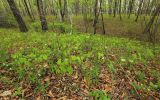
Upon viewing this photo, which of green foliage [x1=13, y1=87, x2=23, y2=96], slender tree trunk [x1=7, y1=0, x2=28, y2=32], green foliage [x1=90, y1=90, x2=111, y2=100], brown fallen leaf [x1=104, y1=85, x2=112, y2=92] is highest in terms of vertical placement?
slender tree trunk [x1=7, y1=0, x2=28, y2=32]

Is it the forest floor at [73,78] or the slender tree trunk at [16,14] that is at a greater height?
the slender tree trunk at [16,14]

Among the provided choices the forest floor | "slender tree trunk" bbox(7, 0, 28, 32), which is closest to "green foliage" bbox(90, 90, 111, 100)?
the forest floor

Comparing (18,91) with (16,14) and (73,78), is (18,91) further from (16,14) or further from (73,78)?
(16,14)

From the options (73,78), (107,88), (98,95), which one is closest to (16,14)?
(73,78)

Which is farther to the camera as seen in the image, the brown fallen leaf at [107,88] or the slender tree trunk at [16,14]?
the slender tree trunk at [16,14]

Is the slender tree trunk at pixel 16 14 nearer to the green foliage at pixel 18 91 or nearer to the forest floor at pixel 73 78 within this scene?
the forest floor at pixel 73 78

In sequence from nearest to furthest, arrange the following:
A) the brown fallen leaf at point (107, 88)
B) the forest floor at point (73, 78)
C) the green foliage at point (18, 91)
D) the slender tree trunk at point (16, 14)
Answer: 1. the green foliage at point (18, 91)
2. the forest floor at point (73, 78)
3. the brown fallen leaf at point (107, 88)
4. the slender tree trunk at point (16, 14)

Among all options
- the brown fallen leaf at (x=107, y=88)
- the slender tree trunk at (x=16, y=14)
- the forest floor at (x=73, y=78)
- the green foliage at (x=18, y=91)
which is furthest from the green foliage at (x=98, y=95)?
the slender tree trunk at (x=16, y=14)

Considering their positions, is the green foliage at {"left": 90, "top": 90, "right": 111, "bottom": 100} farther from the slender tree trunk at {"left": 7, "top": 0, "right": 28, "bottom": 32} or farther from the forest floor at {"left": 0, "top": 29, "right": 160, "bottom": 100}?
the slender tree trunk at {"left": 7, "top": 0, "right": 28, "bottom": 32}

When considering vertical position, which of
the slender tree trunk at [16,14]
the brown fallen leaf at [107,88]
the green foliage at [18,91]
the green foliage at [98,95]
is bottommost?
the brown fallen leaf at [107,88]

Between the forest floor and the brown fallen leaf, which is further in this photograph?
the brown fallen leaf

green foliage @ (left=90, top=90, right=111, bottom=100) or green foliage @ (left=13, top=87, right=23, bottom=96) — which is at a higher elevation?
green foliage @ (left=13, top=87, right=23, bottom=96)

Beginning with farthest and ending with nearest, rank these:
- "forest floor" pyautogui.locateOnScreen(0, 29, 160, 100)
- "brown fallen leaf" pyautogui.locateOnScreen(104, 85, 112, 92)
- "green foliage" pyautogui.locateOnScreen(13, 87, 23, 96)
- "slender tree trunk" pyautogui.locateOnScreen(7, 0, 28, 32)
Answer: "slender tree trunk" pyautogui.locateOnScreen(7, 0, 28, 32) → "brown fallen leaf" pyautogui.locateOnScreen(104, 85, 112, 92) → "forest floor" pyautogui.locateOnScreen(0, 29, 160, 100) → "green foliage" pyautogui.locateOnScreen(13, 87, 23, 96)

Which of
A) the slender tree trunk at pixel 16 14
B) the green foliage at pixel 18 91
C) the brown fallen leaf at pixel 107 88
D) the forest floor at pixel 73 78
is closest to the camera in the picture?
the green foliage at pixel 18 91
